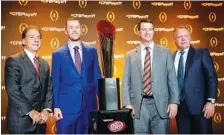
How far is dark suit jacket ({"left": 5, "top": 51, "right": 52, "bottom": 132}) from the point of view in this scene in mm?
3381

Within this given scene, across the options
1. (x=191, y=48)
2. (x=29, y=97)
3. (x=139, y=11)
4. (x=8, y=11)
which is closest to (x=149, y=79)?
(x=191, y=48)

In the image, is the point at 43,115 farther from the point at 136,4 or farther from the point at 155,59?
the point at 136,4

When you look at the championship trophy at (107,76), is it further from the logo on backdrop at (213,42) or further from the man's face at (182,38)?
the logo on backdrop at (213,42)

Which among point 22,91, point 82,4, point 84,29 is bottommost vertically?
point 22,91

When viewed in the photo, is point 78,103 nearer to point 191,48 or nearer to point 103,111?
point 103,111

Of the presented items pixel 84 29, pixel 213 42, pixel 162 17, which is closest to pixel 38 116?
pixel 84 29

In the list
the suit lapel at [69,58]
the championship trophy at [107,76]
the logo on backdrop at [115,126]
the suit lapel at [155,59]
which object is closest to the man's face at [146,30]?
the suit lapel at [155,59]

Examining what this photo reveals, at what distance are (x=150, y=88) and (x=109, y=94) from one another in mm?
599

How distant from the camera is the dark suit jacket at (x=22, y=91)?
3.38 meters

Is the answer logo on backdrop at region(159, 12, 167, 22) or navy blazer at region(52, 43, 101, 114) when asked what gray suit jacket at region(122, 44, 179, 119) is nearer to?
navy blazer at region(52, 43, 101, 114)

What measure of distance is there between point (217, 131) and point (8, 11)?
11.6ft

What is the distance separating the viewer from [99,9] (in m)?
5.27

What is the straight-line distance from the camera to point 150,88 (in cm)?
357

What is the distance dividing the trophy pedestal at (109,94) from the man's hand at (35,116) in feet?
2.20
